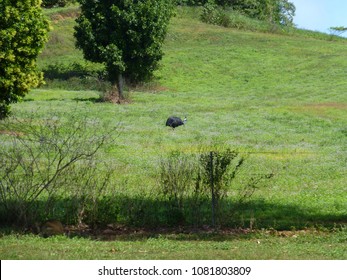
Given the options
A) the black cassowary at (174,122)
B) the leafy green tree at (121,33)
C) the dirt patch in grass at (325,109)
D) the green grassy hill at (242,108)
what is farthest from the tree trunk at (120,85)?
the black cassowary at (174,122)

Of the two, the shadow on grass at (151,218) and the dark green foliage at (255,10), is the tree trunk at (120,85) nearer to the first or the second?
the shadow on grass at (151,218)

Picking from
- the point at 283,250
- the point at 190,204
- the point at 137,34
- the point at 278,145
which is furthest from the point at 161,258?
the point at 137,34

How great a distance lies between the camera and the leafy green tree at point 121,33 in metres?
46.7

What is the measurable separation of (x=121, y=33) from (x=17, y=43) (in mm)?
19604

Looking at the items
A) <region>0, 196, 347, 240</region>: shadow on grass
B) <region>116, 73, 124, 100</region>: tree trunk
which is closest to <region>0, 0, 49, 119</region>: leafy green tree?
<region>0, 196, 347, 240</region>: shadow on grass

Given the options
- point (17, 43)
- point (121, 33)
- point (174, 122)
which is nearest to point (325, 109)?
point (174, 122)

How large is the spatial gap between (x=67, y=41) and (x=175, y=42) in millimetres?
10810

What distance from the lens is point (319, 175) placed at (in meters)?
22.2

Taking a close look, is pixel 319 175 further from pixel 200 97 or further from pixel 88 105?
pixel 200 97

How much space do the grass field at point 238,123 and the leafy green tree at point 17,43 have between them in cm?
458

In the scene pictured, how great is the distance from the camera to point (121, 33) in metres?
47.4

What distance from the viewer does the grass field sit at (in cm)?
1303

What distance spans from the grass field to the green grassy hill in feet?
0.21

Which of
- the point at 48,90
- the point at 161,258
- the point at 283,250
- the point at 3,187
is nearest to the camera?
the point at 161,258
